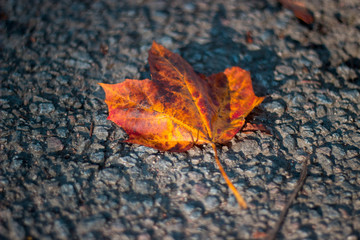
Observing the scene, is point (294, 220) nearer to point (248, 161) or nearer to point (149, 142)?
point (248, 161)

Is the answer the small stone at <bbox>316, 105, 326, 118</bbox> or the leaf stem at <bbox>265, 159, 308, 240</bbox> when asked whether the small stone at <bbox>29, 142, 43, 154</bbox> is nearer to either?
the leaf stem at <bbox>265, 159, 308, 240</bbox>

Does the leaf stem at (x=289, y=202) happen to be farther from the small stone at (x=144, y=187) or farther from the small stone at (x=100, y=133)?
the small stone at (x=100, y=133)

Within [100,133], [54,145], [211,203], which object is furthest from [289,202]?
[54,145]

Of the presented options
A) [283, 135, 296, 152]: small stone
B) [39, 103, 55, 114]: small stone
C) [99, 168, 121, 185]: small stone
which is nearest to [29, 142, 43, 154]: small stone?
[39, 103, 55, 114]: small stone

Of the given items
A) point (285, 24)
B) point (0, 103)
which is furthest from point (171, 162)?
point (285, 24)

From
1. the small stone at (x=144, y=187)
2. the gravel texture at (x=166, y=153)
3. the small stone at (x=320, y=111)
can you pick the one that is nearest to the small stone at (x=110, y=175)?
the gravel texture at (x=166, y=153)

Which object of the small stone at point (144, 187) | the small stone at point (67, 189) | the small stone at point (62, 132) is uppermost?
the small stone at point (62, 132)

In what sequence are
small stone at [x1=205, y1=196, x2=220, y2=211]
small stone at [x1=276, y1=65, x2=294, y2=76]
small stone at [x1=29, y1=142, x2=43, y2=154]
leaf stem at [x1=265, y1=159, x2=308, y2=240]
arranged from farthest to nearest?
small stone at [x1=276, y1=65, x2=294, y2=76] < small stone at [x1=29, y1=142, x2=43, y2=154] < small stone at [x1=205, y1=196, x2=220, y2=211] < leaf stem at [x1=265, y1=159, x2=308, y2=240]

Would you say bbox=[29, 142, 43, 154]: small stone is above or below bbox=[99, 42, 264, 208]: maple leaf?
below
